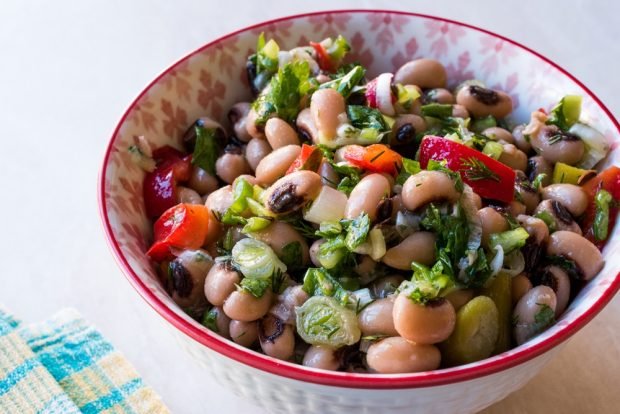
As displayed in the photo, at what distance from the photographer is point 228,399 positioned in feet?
4.62

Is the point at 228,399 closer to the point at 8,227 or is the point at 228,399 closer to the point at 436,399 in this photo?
the point at 436,399

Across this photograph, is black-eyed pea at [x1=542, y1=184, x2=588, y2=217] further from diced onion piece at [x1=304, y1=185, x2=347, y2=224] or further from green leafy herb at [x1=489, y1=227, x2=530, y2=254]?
diced onion piece at [x1=304, y1=185, x2=347, y2=224]

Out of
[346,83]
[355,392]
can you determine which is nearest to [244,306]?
[355,392]

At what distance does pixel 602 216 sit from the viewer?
4.36 ft

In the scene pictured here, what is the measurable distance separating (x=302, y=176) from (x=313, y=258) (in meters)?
0.15

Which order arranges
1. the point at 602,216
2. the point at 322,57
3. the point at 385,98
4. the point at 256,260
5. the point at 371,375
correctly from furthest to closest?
the point at 322,57 < the point at 385,98 < the point at 602,216 < the point at 256,260 < the point at 371,375

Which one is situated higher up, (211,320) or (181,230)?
(181,230)

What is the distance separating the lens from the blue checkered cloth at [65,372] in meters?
1.30

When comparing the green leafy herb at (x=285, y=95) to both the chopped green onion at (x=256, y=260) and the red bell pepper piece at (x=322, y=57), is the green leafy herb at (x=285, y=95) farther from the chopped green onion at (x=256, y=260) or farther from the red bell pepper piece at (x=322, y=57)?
the chopped green onion at (x=256, y=260)

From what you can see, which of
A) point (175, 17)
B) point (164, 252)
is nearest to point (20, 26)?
point (175, 17)

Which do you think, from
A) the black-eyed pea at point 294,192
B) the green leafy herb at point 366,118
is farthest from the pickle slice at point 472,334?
the green leafy herb at point 366,118

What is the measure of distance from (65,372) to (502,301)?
901 mm

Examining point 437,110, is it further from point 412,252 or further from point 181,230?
point 181,230

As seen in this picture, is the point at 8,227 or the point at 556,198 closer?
the point at 556,198
